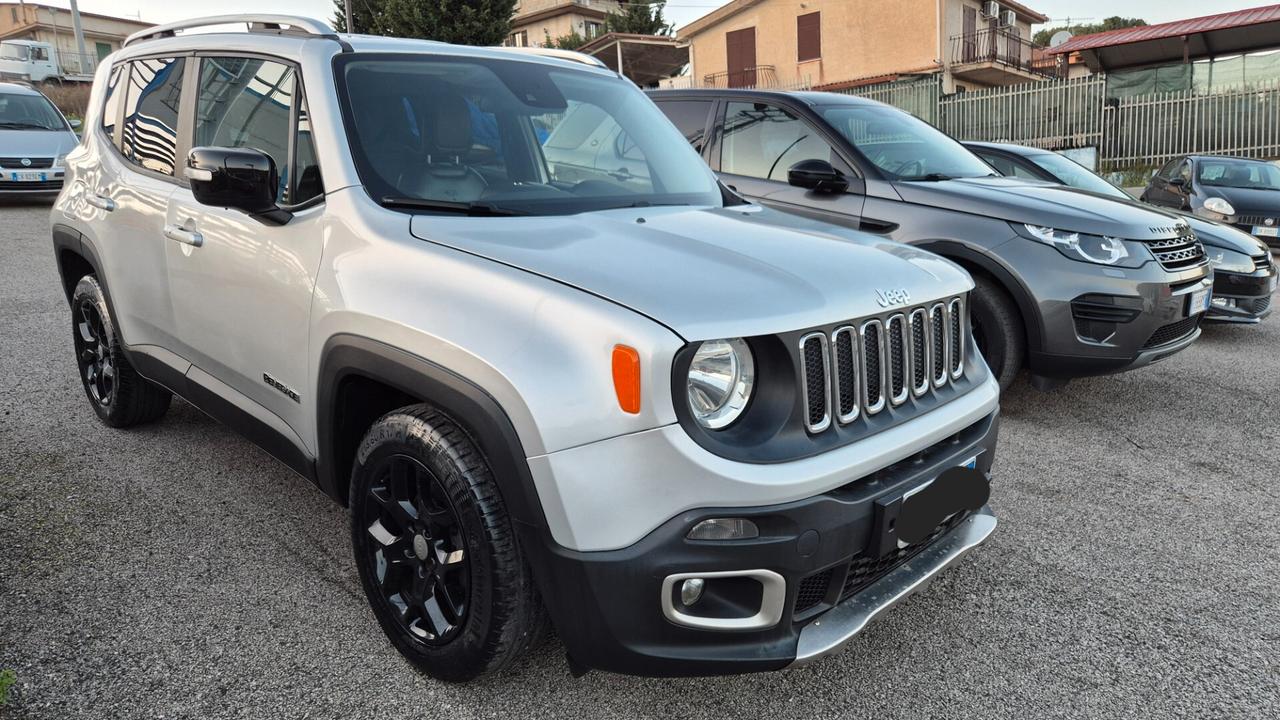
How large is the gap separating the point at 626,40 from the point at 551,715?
21.1 metres

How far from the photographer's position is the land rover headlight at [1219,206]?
9734 mm

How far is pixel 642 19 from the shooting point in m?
38.5

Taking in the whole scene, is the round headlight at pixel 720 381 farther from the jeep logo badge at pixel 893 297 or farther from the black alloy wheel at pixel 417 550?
the black alloy wheel at pixel 417 550

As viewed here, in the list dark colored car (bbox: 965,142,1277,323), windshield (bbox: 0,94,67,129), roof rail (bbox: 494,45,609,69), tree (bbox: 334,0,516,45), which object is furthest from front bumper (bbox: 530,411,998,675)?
tree (bbox: 334,0,516,45)

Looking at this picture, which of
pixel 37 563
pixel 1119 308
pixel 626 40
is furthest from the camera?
pixel 626 40

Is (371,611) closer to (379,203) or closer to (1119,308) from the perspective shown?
(379,203)

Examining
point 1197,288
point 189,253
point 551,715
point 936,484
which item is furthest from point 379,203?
point 1197,288

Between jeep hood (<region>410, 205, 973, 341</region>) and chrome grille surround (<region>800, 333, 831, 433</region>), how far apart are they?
0.17 ft

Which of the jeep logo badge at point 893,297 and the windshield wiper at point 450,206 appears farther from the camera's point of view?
the windshield wiper at point 450,206

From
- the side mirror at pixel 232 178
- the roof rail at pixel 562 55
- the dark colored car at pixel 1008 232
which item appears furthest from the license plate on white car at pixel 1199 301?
the side mirror at pixel 232 178

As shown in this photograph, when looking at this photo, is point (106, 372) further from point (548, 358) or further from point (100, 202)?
point (548, 358)

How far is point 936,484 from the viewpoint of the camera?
7.47 feet

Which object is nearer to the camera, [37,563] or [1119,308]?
[37,563]

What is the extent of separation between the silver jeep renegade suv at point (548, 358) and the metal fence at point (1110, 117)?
17847 millimetres
